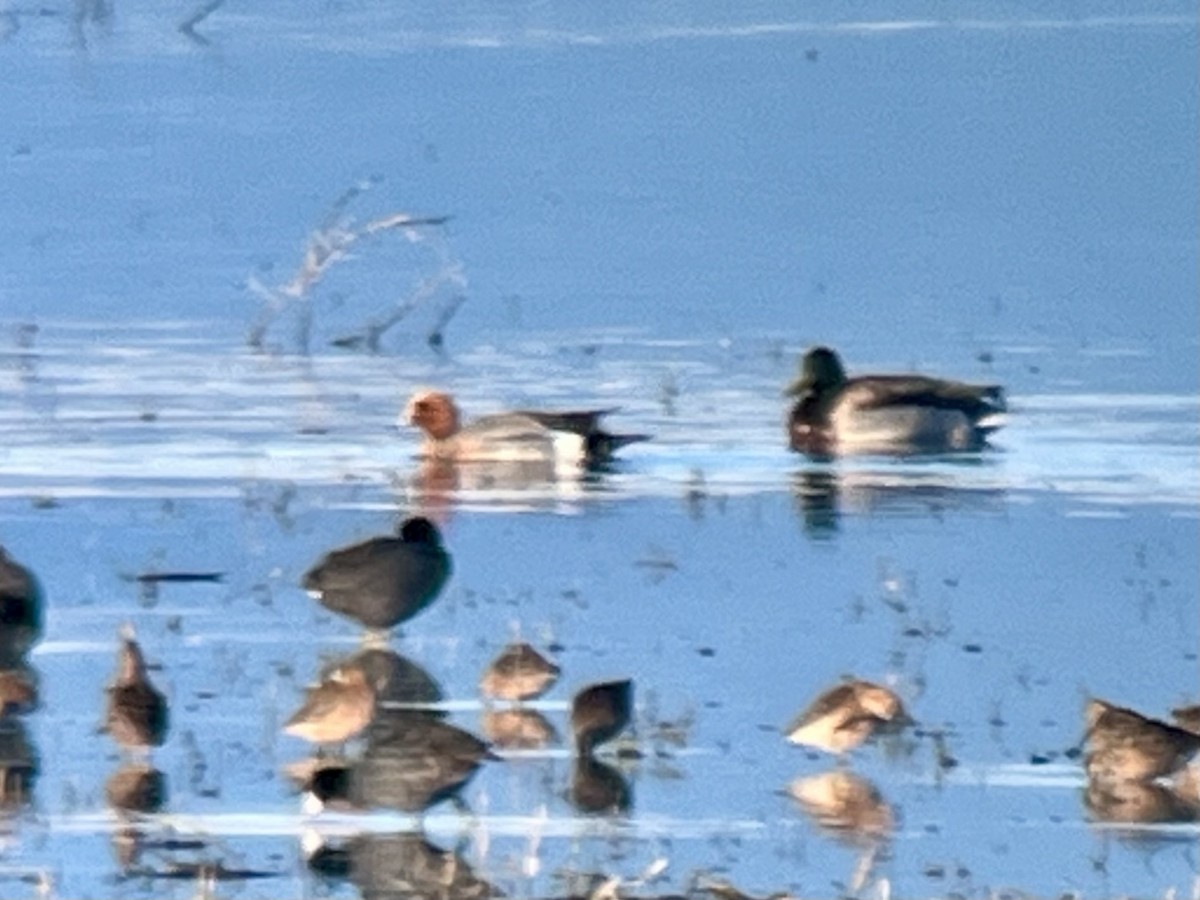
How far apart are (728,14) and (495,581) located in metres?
20.4

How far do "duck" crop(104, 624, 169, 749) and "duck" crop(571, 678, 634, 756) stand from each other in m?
0.94

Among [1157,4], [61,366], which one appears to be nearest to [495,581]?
[61,366]

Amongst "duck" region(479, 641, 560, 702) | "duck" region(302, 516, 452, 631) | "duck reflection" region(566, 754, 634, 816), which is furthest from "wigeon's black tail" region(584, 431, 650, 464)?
"duck reflection" region(566, 754, 634, 816)

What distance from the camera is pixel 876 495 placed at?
1477 cm

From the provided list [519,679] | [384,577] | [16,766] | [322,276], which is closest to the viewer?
[16,766]

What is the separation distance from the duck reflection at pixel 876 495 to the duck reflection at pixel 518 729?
3.24 meters

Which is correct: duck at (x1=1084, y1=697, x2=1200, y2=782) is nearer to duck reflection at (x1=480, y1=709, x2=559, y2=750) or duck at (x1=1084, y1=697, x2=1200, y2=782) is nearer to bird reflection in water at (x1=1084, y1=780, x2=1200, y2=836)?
bird reflection in water at (x1=1084, y1=780, x2=1200, y2=836)

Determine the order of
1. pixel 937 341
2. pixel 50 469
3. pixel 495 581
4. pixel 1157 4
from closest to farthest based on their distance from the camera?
pixel 495 581 < pixel 50 469 < pixel 937 341 < pixel 1157 4

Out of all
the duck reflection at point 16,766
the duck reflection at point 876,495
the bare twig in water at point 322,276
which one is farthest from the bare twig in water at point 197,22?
the duck reflection at point 16,766

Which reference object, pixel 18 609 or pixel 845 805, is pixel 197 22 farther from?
pixel 845 805

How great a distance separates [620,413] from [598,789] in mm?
7194

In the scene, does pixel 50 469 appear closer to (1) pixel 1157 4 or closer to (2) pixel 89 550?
(2) pixel 89 550

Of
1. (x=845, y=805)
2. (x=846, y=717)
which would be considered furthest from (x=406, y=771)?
(x=846, y=717)

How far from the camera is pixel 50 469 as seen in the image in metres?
14.8
